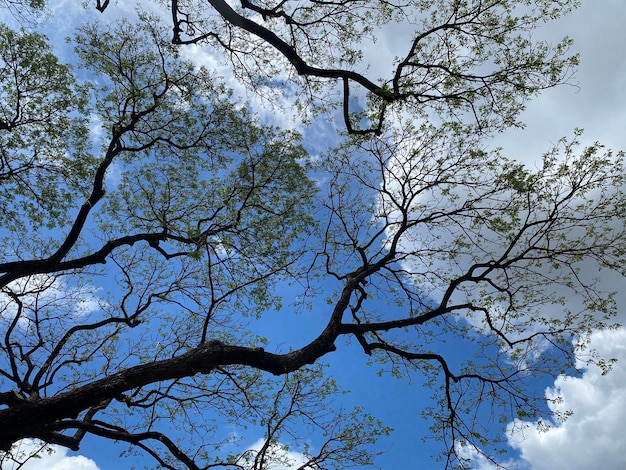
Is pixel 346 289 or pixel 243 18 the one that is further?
pixel 346 289

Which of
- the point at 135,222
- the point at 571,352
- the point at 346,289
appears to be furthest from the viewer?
the point at 135,222

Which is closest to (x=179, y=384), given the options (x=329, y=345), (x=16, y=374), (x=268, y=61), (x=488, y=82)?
(x=16, y=374)

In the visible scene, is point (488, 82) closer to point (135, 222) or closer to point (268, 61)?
point (268, 61)

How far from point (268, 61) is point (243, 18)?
178 centimetres

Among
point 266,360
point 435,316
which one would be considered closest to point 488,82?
point 435,316

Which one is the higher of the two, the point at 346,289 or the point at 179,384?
the point at 346,289

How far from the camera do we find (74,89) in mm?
Answer: 8086

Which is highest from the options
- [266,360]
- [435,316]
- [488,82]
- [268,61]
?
[268,61]

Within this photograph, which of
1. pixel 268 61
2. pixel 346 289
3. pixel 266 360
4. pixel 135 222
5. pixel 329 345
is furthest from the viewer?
pixel 268 61

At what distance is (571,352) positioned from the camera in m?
7.84

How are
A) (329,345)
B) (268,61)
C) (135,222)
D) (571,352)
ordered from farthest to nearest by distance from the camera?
1. (268,61)
2. (135,222)
3. (571,352)
4. (329,345)

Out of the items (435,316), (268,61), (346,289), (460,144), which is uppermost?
(268,61)

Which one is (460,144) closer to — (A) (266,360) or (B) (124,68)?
(A) (266,360)

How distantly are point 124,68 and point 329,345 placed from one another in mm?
7141
